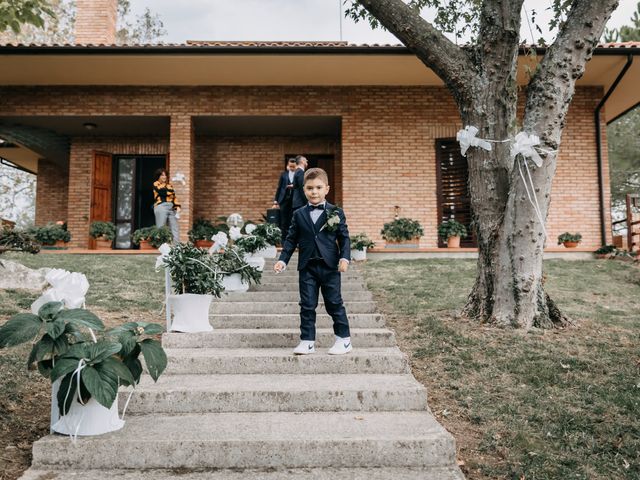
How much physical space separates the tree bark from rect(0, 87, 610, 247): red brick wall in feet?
19.5

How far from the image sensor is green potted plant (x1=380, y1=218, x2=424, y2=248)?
10414mm

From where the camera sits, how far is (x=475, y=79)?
5.11m

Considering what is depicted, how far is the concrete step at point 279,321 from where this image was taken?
4.91 metres

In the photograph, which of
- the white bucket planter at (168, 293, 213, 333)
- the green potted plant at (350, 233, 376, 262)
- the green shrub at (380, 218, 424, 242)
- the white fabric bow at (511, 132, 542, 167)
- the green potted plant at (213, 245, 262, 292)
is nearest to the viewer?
the white bucket planter at (168, 293, 213, 333)

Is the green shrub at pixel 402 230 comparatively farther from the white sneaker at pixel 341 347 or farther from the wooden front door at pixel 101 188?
the wooden front door at pixel 101 188

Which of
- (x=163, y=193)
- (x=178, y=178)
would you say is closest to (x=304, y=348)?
(x=163, y=193)

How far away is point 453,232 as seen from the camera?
10.8m

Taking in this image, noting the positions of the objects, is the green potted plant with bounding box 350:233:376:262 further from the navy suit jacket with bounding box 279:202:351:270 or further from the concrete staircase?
the navy suit jacket with bounding box 279:202:351:270

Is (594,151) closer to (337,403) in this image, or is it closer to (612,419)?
(612,419)

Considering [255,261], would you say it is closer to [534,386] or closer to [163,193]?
[163,193]

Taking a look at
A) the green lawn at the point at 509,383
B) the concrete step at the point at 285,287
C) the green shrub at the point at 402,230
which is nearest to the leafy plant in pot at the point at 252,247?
the concrete step at the point at 285,287

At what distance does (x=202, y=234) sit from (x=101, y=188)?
3.09 meters

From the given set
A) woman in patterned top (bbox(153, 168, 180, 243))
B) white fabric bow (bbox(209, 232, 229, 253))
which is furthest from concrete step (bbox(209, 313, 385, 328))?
woman in patterned top (bbox(153, 168, 180, 243))

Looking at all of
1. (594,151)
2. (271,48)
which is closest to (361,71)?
(271,48)
